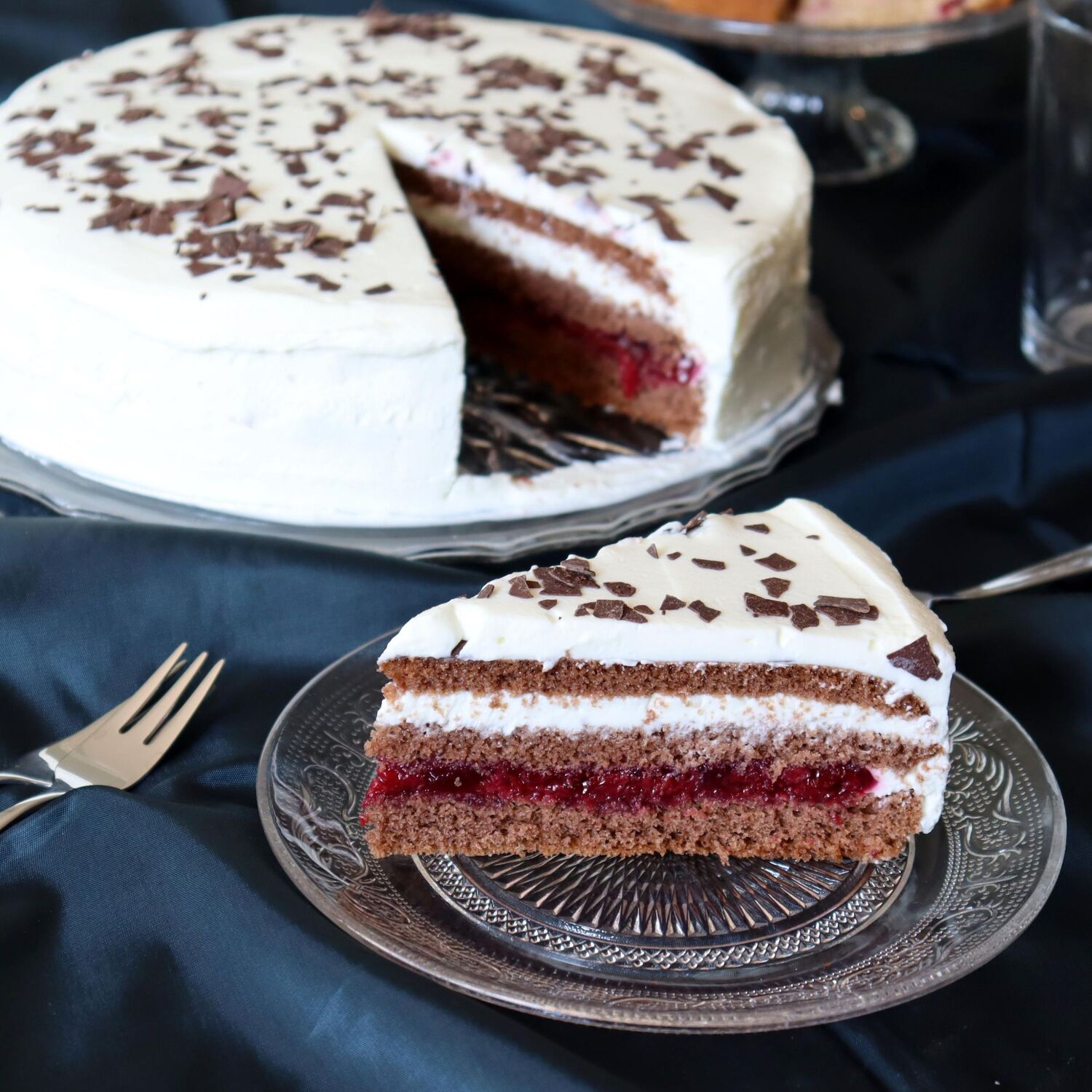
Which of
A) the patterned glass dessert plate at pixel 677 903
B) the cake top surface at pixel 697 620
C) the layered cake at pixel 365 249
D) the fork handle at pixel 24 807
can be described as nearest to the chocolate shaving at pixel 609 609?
the cake top surface at pixel 697 620

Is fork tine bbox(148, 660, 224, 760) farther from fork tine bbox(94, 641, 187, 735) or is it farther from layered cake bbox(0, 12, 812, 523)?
layered cake bbox(0, 12, 812, 523)

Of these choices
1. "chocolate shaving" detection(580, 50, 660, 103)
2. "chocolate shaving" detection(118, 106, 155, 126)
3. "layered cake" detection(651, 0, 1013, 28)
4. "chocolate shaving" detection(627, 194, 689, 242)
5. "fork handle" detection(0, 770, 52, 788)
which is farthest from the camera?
"layered cake" detection(651, 0, 1013, 28)

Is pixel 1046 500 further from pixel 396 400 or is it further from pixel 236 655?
pixel 236 655

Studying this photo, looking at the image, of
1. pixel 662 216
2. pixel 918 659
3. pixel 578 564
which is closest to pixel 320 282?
pixel 662 216

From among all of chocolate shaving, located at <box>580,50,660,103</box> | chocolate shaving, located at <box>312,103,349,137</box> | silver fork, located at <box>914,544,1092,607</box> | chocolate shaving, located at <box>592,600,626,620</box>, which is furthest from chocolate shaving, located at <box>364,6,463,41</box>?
chocolate shaving, located at <box>592,600,626,620</box>

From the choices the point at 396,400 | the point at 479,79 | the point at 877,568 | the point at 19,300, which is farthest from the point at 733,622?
the point at 479,79

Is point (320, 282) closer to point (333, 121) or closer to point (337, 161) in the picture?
point (337, 161)
